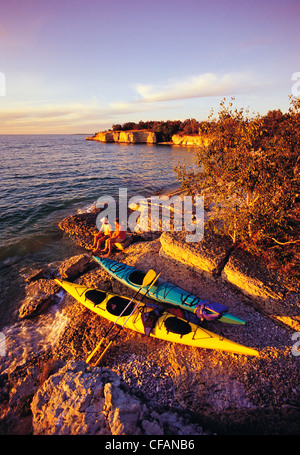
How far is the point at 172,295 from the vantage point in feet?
22.2

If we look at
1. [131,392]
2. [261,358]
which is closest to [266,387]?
[261,358]

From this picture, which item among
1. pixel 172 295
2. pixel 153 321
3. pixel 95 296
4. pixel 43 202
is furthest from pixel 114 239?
pixel 43 202

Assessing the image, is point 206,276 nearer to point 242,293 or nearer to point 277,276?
point 242,293

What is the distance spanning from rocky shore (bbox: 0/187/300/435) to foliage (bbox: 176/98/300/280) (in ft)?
3.69

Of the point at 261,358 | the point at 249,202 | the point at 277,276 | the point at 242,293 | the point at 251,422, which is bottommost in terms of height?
the point at 251,422

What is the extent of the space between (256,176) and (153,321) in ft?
19.0

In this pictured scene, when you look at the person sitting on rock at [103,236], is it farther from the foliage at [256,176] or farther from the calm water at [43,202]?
the foliage at [256,176]

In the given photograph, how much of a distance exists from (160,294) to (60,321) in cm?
366

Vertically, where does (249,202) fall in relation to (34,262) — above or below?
above

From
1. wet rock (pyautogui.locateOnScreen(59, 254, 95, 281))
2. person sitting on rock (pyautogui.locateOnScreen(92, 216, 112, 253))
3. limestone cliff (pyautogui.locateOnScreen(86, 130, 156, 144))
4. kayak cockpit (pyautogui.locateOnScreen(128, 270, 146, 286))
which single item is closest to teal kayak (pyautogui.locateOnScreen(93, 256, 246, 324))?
kayak cockpit (pyautogui.locateOnScreen(128, 270, 146, 286))

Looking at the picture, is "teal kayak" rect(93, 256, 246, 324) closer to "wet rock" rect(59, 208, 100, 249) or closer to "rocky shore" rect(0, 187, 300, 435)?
"rocky shore" rect(0, 187, 300, 435)

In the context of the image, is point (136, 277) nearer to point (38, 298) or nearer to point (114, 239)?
point (114, 239)

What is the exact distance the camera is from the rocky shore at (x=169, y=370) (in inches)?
159
